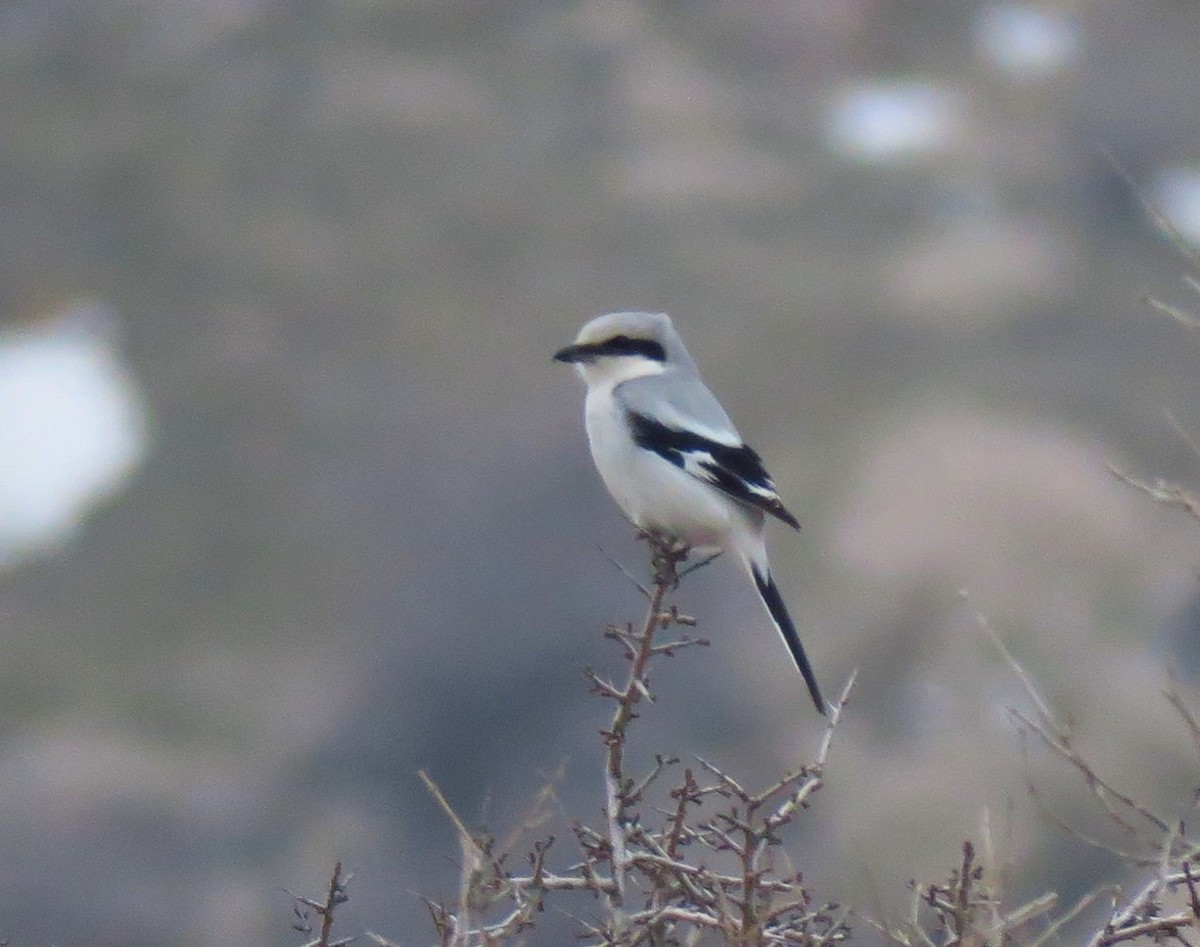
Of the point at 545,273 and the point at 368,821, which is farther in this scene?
the point at 545,273

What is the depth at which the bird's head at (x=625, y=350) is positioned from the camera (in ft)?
19.3

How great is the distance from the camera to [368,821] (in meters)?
18.6

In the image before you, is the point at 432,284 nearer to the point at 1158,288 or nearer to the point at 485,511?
the point at 485,511

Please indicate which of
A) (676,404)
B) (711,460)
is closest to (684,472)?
(711,460)

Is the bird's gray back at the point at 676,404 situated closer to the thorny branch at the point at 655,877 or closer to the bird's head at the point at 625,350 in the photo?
the bird's head at the point at 625,350

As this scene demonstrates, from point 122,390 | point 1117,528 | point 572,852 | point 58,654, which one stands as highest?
point 122,390

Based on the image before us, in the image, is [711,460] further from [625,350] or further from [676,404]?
[625,350]

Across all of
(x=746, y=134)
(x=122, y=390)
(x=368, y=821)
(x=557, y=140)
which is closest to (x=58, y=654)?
(x=368, y=821)

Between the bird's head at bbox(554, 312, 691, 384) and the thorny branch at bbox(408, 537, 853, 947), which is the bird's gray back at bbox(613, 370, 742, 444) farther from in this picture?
the thorny branch at bbox(408, 537, 853, 947)

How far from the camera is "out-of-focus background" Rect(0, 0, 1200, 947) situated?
18859mm

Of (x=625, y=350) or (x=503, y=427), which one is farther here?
(x=503, y=427)

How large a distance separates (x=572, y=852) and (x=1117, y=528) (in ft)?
34.3

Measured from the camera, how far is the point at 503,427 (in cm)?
2475

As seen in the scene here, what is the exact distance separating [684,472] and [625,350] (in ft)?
1.83
